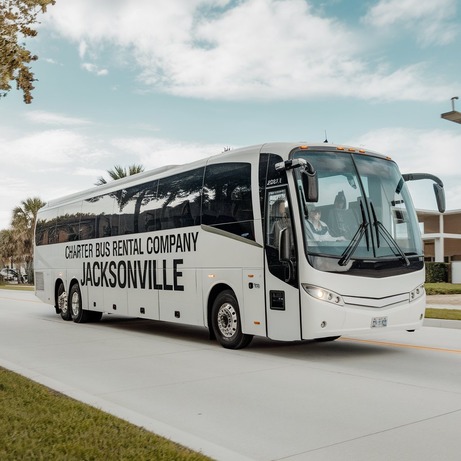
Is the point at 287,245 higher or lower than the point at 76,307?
higher

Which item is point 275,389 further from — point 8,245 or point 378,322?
point 8,245

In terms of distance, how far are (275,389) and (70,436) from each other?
121 inches

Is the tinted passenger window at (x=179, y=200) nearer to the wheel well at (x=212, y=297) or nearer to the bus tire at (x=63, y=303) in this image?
the wheel well at (x=212, y=297)

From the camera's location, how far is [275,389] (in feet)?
25.3

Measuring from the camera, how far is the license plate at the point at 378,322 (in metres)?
9.70

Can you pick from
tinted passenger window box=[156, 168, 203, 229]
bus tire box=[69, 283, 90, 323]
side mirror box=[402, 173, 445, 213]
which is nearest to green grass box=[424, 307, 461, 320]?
side mirror box=[402, 173, 445, 213]

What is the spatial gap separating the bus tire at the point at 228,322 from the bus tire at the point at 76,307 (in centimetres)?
721

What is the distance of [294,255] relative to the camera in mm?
9594

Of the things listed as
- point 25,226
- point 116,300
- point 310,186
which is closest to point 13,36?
point 310,186

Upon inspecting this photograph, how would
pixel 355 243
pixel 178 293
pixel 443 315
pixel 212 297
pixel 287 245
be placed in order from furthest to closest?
pixel 443 315, pixel 178 293, pixel 212 297, pixel 355 243, pixel 287 245

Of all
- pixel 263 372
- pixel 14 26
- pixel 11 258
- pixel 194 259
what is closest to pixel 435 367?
pixel 263 372

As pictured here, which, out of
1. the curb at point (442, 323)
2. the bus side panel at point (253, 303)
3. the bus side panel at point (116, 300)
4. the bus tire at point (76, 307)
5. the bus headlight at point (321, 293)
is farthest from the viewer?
the bus tire at point (76, 307)

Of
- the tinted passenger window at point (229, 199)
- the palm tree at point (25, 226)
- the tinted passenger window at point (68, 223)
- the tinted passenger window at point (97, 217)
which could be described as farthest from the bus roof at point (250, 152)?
the palm tree at point (25, 226)

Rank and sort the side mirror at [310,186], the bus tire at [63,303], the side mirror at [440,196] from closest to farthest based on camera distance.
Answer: the side mirror at [310,186] → the side mirror at [440,196] → the bus tire at [63,303]
